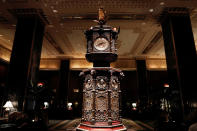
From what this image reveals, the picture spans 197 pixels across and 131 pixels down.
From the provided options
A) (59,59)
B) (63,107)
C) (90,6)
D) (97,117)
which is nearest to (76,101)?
(63,107)

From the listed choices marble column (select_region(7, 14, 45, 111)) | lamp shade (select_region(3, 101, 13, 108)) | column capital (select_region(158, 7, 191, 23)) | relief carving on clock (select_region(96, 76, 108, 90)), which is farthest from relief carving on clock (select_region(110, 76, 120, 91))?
column capital (select_region(158, 7, 191, 23))

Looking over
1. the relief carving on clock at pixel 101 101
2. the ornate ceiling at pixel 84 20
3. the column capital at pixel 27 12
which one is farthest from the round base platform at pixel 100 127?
the column capital at pixel 27 12

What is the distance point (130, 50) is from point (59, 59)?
7.14 m

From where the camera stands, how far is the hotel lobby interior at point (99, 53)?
2615 millimetres

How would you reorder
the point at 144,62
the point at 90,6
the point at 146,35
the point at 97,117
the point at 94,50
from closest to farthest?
1. the point at 97,117
2. the point at 94,50
3. the point at 90,6
4. the point at 146,35
5. the point at 144,62

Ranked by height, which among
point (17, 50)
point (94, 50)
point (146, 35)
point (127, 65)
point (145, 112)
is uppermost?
point (146, 35)

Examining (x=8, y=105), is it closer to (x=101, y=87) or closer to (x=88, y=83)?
(x=88, y=83)

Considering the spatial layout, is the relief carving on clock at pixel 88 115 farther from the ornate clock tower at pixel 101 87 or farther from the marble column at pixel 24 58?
the marble column at pixel 24 58

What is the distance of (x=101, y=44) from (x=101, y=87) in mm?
883

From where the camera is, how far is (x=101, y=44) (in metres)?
2.81

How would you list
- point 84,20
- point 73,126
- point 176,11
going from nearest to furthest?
point 176,11
point 73,126
point 84,20

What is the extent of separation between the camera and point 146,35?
901cm

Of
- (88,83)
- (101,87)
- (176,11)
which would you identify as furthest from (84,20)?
(101,87)

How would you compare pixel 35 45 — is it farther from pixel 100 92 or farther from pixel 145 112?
pixel 145 112
